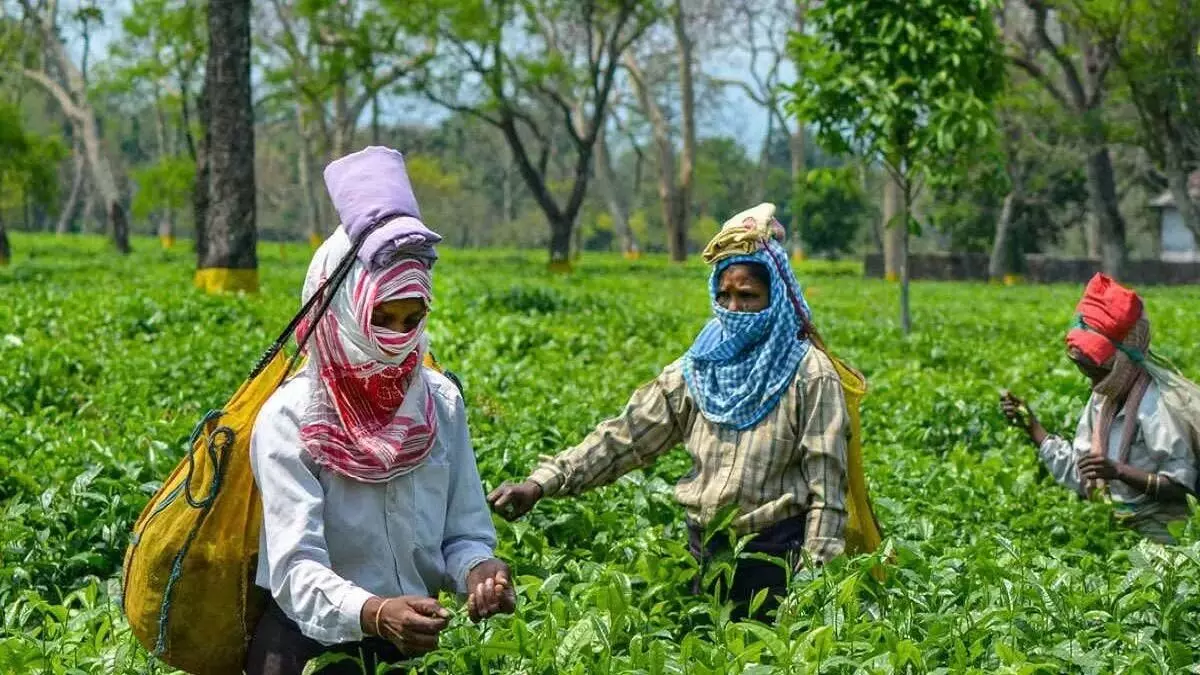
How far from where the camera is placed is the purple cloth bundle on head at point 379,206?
2842 mm

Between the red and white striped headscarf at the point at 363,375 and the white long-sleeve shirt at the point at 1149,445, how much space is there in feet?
10.5

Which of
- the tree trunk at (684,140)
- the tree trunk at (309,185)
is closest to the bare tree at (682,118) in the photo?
the tree trunk at (684,140)

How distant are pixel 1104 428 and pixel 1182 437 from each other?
0.93 feet

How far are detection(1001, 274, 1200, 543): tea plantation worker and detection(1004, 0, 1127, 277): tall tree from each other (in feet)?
57.2

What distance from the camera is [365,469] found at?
291cm

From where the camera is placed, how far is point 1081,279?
3912cm

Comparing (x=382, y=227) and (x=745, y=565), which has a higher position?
(x=382, y=227)

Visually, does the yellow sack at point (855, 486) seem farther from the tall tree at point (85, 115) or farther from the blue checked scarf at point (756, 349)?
the tall tree at point (85, 115)

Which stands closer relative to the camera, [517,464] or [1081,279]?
[517,464]

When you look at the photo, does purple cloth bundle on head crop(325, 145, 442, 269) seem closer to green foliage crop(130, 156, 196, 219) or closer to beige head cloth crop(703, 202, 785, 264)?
beige head cloth crop(703, 202, 785, 264)

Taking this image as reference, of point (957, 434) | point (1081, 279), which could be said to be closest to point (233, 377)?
point (957, 434)

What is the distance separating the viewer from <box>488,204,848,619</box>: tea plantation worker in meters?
3.95

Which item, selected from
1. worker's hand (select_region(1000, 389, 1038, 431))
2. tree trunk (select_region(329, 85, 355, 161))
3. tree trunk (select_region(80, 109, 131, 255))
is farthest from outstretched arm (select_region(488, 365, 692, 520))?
tree trunk (select_region(329, 85, 355, 161))

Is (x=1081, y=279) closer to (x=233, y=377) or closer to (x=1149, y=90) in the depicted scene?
(x=1149, y=90)
